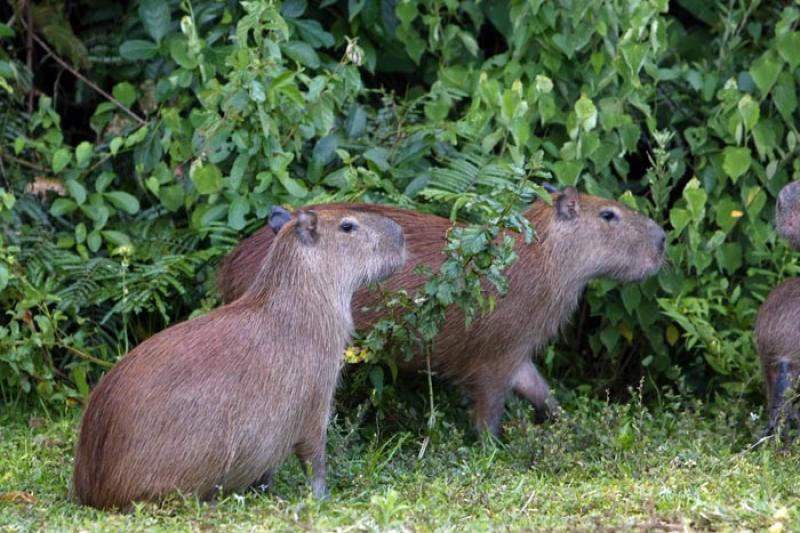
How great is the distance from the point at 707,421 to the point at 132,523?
307 cm

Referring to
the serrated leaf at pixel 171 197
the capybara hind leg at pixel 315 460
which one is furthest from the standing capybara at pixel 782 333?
the serrated leaf at pixel 171 197

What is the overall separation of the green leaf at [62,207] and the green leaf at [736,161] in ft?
10.2

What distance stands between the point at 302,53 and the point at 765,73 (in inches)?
86.4

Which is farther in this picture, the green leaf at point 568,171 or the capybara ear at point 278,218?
the green leaf at point 568,171

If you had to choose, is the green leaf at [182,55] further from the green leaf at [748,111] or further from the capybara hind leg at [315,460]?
the green leaf at [748,111]

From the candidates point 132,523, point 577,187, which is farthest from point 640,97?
point 132,523

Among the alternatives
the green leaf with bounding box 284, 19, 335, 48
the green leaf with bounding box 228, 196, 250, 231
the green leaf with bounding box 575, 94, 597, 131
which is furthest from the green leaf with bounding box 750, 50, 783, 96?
the green leaf with bounding box 228, 196, 250, 231

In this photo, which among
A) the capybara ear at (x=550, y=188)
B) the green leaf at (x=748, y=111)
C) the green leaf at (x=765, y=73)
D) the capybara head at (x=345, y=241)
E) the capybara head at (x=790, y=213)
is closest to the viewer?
the capybara head at (x=345, y=241)

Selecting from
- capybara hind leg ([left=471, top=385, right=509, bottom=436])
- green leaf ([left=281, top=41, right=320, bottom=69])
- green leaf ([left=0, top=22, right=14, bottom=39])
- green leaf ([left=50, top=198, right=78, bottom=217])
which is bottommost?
capybara hind leg ([left=471, top=385, right=509, bottom=436])

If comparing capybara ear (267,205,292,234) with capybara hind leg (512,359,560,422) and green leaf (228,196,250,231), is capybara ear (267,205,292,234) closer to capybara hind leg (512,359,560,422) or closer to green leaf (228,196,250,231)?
green leaf (228,196,250,231)

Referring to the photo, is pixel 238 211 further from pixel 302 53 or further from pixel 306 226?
pixel 306 226

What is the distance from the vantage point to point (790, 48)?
23.2ft

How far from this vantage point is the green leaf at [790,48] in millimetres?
7078

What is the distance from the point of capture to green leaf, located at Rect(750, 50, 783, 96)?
7078 millimetres
